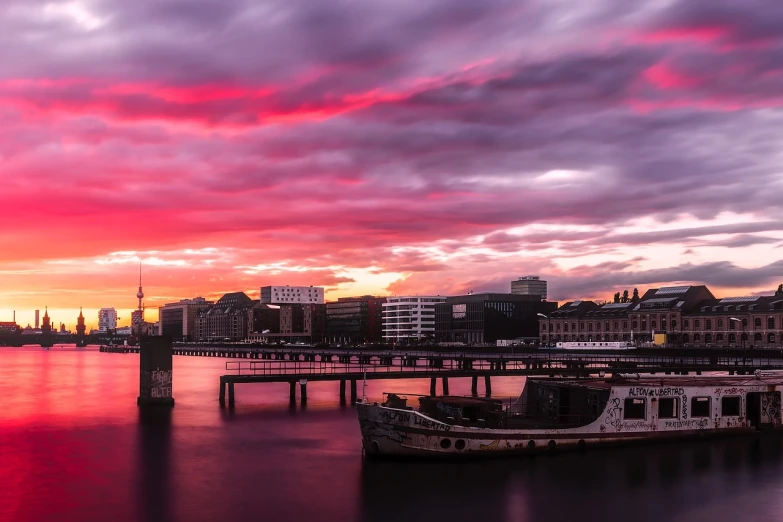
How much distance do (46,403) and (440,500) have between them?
73.0m

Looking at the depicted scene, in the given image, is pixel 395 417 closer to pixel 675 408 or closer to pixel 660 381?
pixel 675 408

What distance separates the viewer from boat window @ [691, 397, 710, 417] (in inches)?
2272

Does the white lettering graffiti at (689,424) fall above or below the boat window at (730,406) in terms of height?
below

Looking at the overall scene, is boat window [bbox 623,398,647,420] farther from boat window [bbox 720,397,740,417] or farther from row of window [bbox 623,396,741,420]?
boat window [bbox 720,397,740,417]

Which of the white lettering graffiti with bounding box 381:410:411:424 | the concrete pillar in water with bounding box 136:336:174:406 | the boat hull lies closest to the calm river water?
the boat hull

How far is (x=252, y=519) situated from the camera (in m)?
39.8

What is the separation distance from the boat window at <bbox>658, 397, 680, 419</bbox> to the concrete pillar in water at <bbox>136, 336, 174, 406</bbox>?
145ft

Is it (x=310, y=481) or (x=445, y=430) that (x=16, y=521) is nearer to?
(x=310, y=481)

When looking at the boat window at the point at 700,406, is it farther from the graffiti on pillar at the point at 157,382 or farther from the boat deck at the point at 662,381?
the graffiti on pillar at the point at 157,382

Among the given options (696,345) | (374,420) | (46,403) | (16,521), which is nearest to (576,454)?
(374,420)

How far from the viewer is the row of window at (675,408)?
180 ft

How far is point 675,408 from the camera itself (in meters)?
56.8

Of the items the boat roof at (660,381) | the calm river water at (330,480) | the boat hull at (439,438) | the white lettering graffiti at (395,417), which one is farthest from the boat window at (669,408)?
the white lettering graffiti at (395,417)

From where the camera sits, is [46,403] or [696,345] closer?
[46,403]
